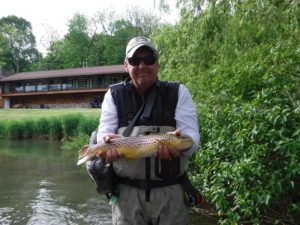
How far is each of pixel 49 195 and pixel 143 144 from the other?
7.67 m

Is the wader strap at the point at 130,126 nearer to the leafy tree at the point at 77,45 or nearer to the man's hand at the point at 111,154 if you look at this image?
the man's hand at the point at 111,154

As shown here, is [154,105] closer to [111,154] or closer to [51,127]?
[111,154]

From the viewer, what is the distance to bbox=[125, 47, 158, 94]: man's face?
111 inches

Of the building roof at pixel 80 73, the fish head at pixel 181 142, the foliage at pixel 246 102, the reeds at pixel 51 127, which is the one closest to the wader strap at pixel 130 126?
the fish head at pixel 181 142

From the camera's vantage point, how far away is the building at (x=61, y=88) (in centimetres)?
4241

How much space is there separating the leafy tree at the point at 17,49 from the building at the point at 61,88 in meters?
24.1

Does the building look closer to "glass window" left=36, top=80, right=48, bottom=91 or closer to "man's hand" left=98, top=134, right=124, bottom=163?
"glass window" left=36, top=80, right=48, bottom=91

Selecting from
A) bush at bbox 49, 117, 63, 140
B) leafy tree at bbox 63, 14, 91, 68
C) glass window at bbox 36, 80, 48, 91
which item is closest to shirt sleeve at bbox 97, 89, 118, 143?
bush at bbox 49, 117, 63, 140

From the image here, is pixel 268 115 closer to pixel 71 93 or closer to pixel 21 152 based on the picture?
pixel 21 152

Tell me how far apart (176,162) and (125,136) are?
0.46m

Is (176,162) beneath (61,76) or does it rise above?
beneath

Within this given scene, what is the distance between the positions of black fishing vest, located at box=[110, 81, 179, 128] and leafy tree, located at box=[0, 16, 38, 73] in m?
71.9

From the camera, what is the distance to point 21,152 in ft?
60.6

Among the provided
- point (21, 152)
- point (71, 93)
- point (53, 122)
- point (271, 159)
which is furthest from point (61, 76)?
point (271, 159)
